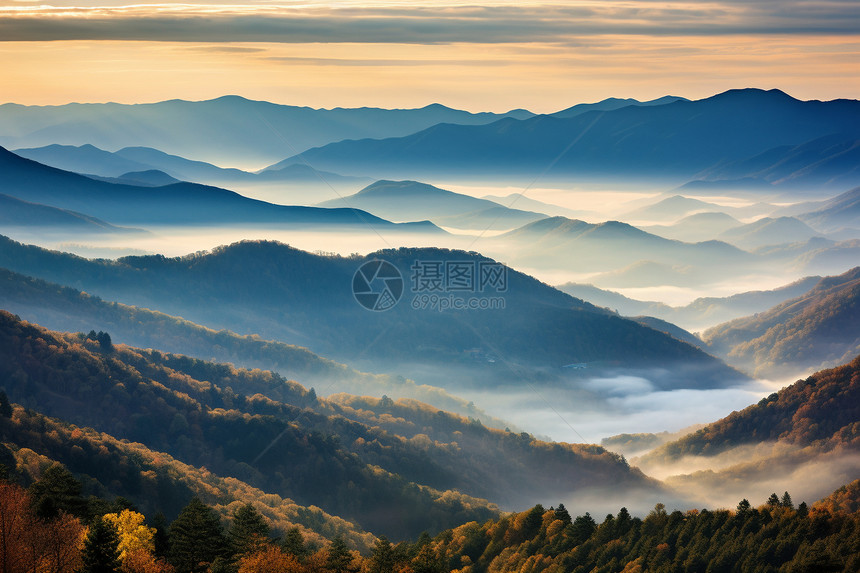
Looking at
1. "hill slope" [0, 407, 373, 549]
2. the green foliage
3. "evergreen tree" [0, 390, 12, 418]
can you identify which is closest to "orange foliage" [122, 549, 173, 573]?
the green foliage

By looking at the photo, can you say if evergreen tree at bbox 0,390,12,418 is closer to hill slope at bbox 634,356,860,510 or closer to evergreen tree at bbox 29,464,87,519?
evergreen tree at bbox 29,464,87,519

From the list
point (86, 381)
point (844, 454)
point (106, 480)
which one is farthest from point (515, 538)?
point (844, 454)

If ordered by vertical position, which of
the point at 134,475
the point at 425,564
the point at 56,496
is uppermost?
the point at 56,496

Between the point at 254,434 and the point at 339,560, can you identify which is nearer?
the point at 339,560

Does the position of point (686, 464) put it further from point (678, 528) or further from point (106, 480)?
point (106, 480)

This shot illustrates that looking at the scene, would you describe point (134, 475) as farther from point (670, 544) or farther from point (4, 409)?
point (670, 544)

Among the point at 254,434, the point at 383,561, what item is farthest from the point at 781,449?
the point at 383,561

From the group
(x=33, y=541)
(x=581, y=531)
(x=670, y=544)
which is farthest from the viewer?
(x=670, y=544)

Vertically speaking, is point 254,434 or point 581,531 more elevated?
point 581,531
